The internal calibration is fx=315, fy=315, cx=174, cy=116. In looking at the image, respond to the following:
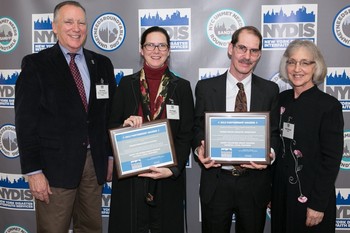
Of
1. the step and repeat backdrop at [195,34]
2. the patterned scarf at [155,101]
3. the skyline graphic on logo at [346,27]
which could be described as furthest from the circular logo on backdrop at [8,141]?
the skyline graphic on logo at [346,27]

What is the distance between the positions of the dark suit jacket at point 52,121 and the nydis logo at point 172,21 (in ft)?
3.72

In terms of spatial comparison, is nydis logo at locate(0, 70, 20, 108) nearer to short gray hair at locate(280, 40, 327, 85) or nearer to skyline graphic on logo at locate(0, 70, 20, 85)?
skyline graphic on logo at locate(0, 70, 20, 85)

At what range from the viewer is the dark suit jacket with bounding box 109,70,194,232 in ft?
8.12

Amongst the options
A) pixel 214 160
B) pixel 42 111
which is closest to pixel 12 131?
pixel 42 111

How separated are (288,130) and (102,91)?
61.1 inches

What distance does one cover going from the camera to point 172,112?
97.0 inches

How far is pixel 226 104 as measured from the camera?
2.51m

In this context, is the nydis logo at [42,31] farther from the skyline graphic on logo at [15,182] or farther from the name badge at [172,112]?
the name badge at [172,112]

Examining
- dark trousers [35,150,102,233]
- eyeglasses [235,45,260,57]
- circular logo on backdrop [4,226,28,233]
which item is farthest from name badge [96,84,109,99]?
circular logo on backdrop [4,226,28,233]

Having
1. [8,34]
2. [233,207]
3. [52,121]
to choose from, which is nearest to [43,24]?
[8,34]

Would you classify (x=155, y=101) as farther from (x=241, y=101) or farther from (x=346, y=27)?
(x=346, y=27)

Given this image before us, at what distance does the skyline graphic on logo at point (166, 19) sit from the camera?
11.0 ft

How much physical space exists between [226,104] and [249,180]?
0.62 meters

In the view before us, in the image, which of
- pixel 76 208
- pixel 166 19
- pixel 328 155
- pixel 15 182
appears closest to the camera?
pixel 328 155
